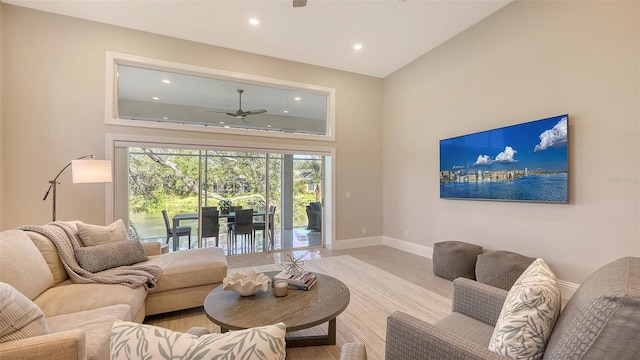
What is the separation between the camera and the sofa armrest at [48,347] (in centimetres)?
110

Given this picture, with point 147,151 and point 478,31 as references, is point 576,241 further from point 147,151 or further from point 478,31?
point 147,151

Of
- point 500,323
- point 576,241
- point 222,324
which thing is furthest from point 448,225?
point 222,324

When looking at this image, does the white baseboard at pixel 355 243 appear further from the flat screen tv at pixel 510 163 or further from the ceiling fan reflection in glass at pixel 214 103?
the ceiling fan reflection in glass at pixel 214 103

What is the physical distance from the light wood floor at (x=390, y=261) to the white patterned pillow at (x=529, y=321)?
215cm

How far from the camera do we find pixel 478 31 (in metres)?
3.86

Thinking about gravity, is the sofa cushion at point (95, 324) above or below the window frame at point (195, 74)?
below

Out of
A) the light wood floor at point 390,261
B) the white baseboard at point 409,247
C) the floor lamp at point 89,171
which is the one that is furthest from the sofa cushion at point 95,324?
the white baseboard at point 409,247

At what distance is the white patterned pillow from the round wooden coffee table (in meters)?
1.00

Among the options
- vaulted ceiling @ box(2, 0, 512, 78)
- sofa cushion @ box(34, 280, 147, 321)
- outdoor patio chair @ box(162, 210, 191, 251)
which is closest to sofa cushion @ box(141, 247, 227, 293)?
sofa cushion @ box(34, 280, 147, 321)

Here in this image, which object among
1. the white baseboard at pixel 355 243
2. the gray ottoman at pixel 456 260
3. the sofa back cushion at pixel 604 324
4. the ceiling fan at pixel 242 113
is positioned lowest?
the white baseboard at pixel 355 243

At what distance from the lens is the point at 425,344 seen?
117 centimetres

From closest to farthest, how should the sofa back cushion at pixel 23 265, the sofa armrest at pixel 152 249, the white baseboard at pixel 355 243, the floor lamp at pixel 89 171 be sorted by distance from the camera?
1. the sofa back cushion at pixel 23 265
2. the floor lamp at pixel 89 171
3. the sofa armrest at pixel 152 249
4. the white baseboard at pixel 355 243

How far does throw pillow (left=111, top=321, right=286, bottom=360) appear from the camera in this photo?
2.10ft

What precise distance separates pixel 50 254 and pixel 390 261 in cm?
407
